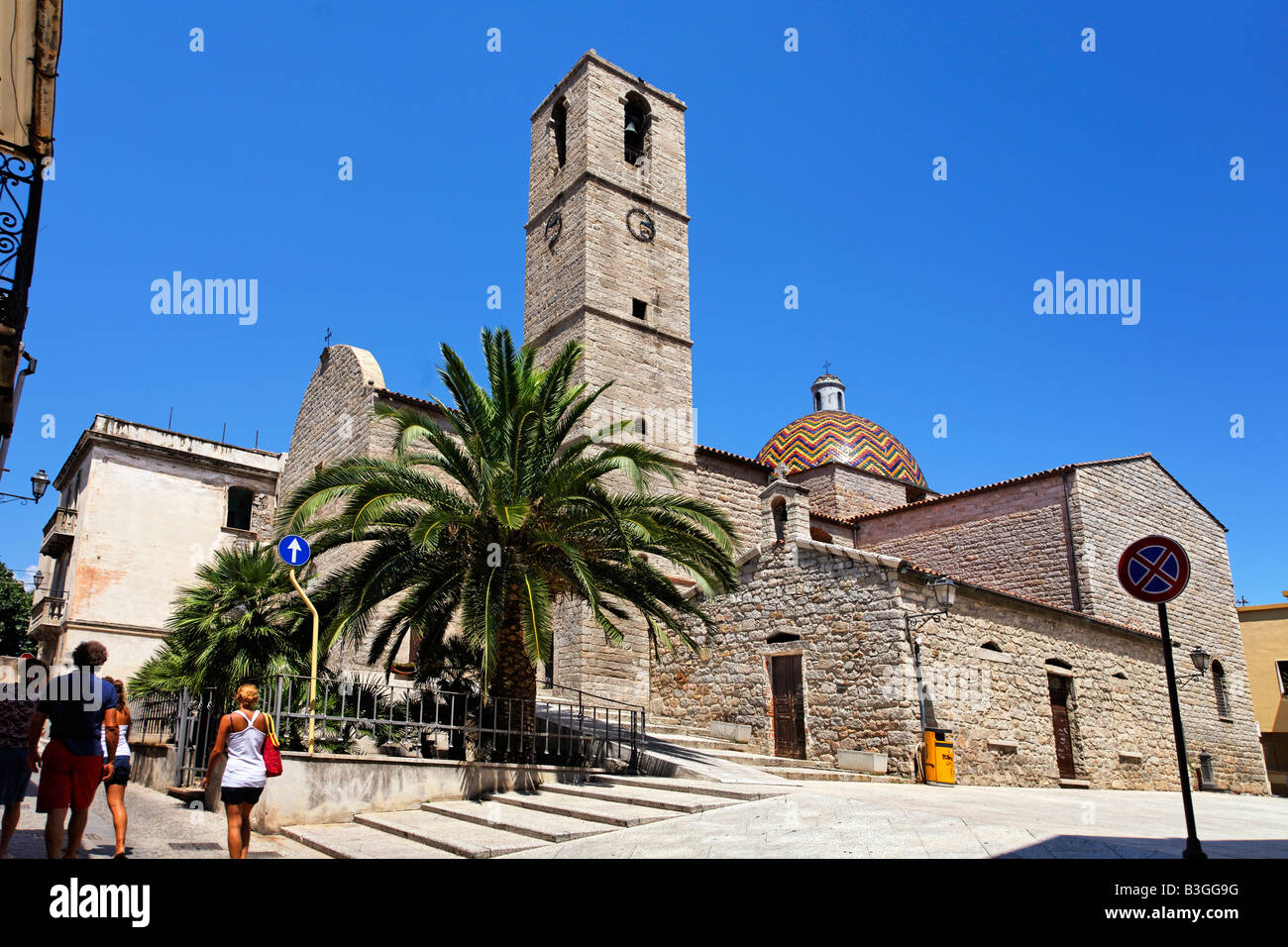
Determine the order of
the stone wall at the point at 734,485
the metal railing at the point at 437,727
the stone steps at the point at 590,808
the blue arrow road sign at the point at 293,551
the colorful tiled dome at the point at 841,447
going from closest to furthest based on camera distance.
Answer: the stone steps at the point at 590,808 < the blue arrow road sign at the point at 293,551 < the metal railing at the point at 437,727 < the stone wall at the point at 734,485 < the colorful tiled dome at the point at 841,447

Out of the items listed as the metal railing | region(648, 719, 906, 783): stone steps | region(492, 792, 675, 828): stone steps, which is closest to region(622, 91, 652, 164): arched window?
region(648, 719, 906, 783): stone steps

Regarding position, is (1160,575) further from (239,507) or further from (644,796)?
(239,507)

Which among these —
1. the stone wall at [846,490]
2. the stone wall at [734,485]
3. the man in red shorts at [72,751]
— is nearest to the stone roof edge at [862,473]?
the stone wall at [846,490]

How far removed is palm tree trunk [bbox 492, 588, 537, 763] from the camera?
1130 cm

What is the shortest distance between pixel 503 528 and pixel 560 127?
17200 mm

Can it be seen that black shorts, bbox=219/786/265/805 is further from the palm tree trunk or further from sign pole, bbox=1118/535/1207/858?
sign pole, bbox=1118/535/1207/858

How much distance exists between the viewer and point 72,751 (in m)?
5.75

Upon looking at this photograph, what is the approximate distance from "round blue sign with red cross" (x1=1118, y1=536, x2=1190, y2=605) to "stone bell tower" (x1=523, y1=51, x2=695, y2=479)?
1435 centimetres

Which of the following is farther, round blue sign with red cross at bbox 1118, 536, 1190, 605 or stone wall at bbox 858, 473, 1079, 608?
stone wall at bbox 858, 473, 1079, 608

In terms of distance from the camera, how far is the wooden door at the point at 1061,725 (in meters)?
16.6

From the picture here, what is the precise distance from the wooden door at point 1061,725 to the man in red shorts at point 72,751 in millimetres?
15665

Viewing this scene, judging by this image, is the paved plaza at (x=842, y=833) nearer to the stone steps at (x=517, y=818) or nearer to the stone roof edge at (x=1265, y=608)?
the stone steps at (x=517, y=818)
